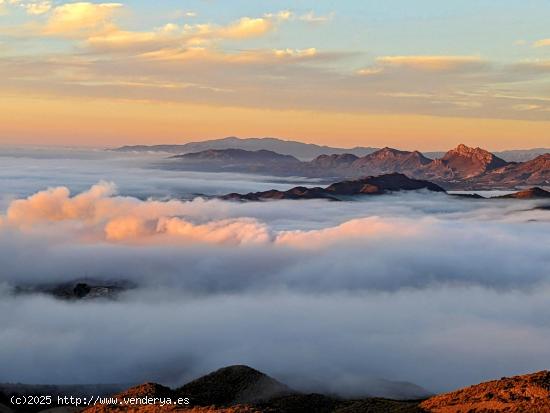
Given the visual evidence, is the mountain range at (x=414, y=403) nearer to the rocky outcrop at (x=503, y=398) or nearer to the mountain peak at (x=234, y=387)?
the rocky outcrop at (x=503, y=398)

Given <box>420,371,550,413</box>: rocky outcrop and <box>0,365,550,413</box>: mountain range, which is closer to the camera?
<box>420,371,550,413</box>: rocky outcrop

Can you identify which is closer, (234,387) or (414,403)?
(414,403)

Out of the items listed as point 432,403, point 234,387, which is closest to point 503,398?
point 432,403

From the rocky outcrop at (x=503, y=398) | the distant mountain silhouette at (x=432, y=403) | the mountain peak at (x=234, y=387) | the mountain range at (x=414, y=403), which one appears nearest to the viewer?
the rocky outcrop at (x=503, y=398)

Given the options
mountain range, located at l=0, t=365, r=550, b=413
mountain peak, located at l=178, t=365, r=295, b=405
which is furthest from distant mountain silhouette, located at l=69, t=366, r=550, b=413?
mountain peak, located at l=178, t=365, r=295, b=405

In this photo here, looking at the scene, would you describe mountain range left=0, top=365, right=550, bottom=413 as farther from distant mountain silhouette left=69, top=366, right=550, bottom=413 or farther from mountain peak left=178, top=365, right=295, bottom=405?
mountain peak left=178, top=365, right=295, bottom=405

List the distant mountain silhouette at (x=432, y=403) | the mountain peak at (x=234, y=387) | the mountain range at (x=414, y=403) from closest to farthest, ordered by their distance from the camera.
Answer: the distant mountain silhouette at (x=432, y=403), the mountain range at (x=414, y=403), the mountain peak at (x=234, y=387)

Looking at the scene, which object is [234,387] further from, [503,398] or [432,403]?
[503,398]

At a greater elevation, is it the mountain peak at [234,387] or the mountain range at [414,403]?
the mountain range at [414,403]

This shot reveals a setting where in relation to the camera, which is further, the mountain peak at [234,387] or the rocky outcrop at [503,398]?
the mountain peak at [234,387]

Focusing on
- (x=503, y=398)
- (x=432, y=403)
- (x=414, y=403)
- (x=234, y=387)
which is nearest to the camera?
(x=503, y=398)

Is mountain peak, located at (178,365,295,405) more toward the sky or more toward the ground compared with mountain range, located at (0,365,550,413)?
more toward the ground

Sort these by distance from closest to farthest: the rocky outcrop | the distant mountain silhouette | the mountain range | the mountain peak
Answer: the rocky outcrop, the distant mountain silhouette, the mountain range, the mountain peak

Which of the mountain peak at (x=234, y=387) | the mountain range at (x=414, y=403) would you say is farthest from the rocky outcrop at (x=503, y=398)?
the mountain peak at (x=234, y=387)
